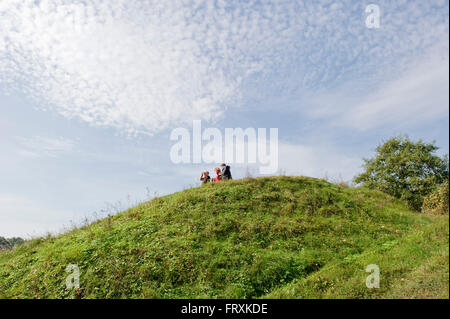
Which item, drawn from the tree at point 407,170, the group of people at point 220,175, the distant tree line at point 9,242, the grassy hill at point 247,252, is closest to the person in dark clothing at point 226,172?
the group of people at point 220,175

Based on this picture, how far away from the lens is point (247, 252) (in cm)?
1070

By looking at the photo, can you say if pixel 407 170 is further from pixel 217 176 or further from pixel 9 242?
pixel 9 242

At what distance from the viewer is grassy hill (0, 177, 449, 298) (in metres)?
8.62

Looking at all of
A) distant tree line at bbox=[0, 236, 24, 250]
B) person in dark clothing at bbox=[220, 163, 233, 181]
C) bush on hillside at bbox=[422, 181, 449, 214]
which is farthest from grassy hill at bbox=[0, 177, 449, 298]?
person in dark clothing at bbox=[220, 163, 233, 181]

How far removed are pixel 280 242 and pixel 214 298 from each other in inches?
157

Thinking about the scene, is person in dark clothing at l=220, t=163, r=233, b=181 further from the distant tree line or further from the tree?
the tree

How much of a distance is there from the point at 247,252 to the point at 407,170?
93.2 ft

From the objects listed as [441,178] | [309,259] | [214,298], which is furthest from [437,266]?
[441,178]

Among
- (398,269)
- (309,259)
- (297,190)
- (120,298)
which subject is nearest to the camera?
(398,269)

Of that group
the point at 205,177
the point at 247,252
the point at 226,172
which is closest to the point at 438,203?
the point at 247,252

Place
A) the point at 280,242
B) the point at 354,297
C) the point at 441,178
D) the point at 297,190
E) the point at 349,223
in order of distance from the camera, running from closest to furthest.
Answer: the point at 354,297 < the point at 280,242 < the point at 349,223 < the point at 297,190 < the point at 441,178

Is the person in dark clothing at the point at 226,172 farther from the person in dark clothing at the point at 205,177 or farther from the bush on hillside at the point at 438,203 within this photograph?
the bush on hillside at the point at 438,203
